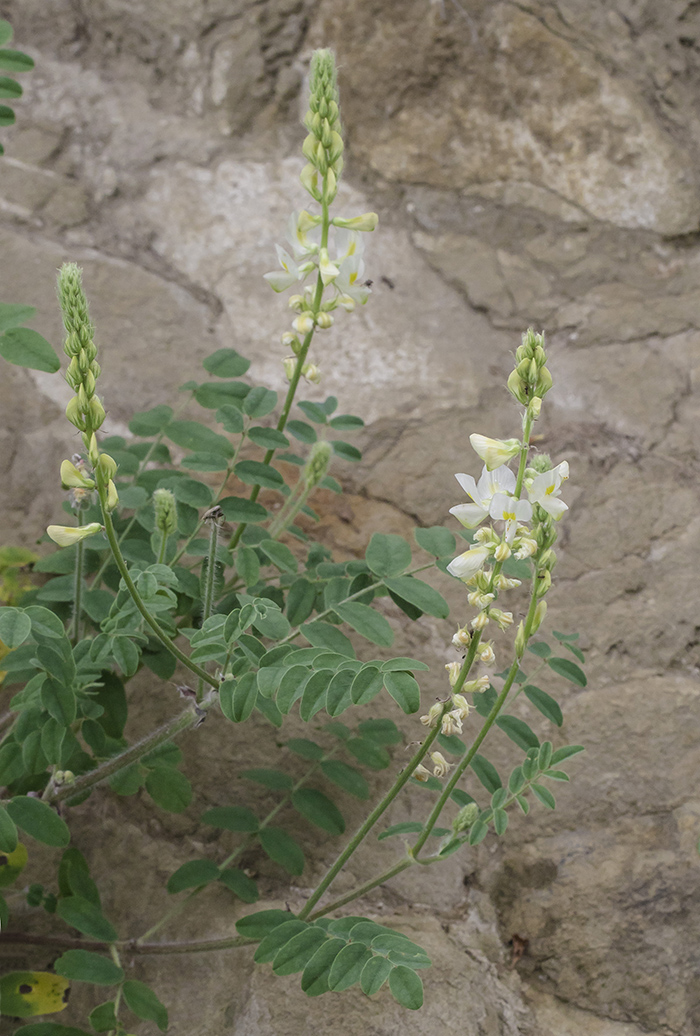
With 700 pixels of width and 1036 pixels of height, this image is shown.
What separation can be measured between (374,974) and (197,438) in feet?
3.92

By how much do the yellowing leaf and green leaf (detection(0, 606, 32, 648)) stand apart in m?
0.84

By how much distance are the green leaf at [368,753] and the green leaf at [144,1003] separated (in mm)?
624

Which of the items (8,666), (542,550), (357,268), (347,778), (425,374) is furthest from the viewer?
(425,374)

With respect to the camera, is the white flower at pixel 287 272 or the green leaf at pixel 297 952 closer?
the green leaf at pixel 297 952

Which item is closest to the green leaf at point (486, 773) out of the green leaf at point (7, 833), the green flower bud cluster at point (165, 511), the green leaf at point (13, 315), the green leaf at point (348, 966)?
the green leaf at point (348, 966)

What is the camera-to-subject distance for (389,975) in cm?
153

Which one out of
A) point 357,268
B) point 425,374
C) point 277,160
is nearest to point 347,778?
point 357,268

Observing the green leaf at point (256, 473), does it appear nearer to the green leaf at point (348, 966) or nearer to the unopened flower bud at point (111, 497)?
the unopened flower bud at point (111, 497)

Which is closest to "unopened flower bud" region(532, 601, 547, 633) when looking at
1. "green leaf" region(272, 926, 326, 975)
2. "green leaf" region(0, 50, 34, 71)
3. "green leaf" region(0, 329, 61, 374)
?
"green leaf" region(272, 926, 326, 975)

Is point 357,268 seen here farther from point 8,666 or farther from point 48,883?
point 48,883

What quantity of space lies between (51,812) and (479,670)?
43.0 inches

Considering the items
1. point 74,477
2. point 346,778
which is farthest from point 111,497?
point 346,778

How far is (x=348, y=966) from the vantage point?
5.09 feet

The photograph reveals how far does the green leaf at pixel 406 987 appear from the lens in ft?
4.90
